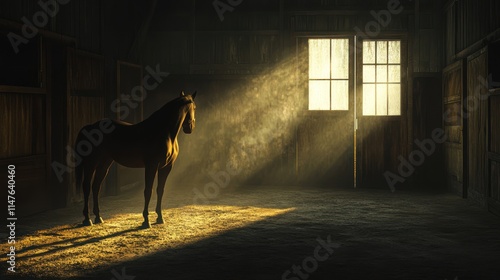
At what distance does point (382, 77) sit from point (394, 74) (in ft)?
0.73

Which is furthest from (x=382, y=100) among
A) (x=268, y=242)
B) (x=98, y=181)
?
(x=98, y=181)

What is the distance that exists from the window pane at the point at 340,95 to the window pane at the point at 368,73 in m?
0.34

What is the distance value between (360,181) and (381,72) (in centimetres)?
203

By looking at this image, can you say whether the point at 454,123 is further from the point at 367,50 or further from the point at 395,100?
the point at 367,50

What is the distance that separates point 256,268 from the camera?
426 cm

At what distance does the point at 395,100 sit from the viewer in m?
9.94

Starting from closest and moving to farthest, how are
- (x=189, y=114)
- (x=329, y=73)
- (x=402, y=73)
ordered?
(x=189, y=114), (x=402, y=73), (x=329, y=73)

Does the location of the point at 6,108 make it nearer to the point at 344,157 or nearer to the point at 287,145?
the point at 287,145

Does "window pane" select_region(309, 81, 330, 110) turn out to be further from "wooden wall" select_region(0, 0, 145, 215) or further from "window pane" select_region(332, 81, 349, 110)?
"wooden wall" select_region(0, 0, 145, 215)

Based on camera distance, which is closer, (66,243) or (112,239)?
(66,243)

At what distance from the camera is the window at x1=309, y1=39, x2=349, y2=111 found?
10.0 metres

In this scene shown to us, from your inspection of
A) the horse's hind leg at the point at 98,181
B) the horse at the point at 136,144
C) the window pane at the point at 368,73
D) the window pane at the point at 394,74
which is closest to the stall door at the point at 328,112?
the window pane at the point at 368,73

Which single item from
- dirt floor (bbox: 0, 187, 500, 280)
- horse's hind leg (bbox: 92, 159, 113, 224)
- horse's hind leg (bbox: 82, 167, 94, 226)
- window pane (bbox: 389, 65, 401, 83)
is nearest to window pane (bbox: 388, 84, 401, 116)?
window pane (bbox: 389, 65, 401, 83)

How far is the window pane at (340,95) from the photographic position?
32.8ft
